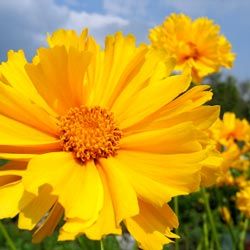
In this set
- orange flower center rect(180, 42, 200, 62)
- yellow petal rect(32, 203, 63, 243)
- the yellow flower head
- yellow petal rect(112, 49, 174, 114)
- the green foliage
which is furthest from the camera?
the green foliage

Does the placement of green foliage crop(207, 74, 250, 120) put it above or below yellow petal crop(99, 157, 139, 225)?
above

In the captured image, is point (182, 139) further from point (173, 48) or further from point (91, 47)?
point (173, 48)

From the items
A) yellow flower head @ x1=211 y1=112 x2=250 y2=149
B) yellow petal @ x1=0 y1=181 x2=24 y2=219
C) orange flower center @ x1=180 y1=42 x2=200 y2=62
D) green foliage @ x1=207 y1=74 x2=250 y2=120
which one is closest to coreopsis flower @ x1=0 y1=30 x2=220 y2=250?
yellow petal @ x1=0 y1=181 x2=24 y2=219

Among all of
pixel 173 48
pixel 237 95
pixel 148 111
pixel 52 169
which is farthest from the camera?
pixel 237 95

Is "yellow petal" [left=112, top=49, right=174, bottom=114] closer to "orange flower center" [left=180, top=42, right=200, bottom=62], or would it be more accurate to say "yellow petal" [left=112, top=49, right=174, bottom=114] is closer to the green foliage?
"orange flower center" [left=180, top=42, right=200, bottom=62]

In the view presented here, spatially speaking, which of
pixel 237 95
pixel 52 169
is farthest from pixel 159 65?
pixel 237 95

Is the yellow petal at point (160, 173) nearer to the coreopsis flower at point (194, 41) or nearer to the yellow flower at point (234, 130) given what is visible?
the coreopsis flower at point (194, 41)

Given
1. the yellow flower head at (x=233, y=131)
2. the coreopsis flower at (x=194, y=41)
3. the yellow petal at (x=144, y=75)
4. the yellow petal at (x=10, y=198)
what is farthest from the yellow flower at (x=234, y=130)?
the yellow petal at (x=10, y=198)
